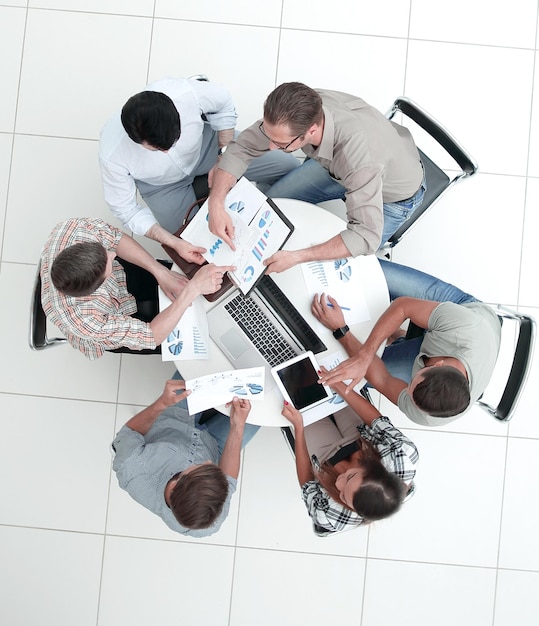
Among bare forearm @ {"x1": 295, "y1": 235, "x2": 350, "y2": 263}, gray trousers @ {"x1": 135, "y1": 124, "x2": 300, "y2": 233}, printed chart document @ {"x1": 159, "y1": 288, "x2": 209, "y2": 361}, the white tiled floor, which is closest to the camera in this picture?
bare forearm @ {"x1": 295, "y1": 235, "x2": 350, "y2": 263}

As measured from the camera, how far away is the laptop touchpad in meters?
2.09

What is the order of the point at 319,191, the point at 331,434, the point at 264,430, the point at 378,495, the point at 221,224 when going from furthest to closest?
the point at 264,430 < the point at 319,191 < the point at 331,434 < the point at 221,224 < the point at 378,495

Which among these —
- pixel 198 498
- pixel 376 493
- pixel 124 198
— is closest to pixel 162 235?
pixel 124 198

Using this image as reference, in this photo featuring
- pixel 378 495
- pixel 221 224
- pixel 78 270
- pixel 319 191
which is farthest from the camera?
pixel 319 191

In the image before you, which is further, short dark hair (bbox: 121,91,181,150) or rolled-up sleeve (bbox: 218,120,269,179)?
rolled-up sleeve (bbox: 218,120,269,179)

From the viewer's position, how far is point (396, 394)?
2135 millimetres

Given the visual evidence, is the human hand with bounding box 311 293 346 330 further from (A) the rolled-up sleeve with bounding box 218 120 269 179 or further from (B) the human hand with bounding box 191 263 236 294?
(A) the rolled-up sleeve with bounding box 218 120 269 179

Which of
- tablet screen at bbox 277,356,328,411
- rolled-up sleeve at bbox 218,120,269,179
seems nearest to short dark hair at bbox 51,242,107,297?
rolled-up sleeve at bbox 218,120,269,179

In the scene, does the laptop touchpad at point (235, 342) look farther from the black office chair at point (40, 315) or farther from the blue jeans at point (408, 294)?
the blue jeans at point (408, 294)

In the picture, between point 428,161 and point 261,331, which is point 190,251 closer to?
point 261,331

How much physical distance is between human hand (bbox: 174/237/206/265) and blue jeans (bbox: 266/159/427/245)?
53 centimetres

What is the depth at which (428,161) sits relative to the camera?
7.77 feet

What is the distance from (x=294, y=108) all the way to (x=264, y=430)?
62.5 inches

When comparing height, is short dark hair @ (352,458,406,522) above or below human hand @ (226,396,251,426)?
A: below
